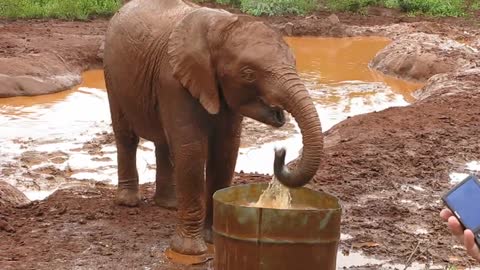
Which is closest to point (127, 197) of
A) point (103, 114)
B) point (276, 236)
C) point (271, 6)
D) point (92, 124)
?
point (276, 236)

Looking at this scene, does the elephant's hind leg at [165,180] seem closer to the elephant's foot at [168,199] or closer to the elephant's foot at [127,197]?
the elephant's foot at [168,199]

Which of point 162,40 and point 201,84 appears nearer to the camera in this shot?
point 201,84

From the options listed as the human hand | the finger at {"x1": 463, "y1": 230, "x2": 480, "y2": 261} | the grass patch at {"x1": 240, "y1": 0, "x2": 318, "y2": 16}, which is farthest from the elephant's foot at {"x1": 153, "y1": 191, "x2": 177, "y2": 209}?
the grass patch at {"x1": 240, "y1": 0, "x2": 318, "y2": 16}

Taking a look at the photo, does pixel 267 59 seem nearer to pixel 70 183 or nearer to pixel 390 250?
pixel 390 250

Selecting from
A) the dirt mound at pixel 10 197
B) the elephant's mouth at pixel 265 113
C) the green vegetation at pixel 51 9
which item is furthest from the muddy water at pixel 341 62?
the elephant's mouth at pixel 265 113

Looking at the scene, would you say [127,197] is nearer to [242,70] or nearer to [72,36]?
[242,70]

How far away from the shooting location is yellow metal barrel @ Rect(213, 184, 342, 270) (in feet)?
16.9

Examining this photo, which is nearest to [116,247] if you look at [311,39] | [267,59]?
[267,59]

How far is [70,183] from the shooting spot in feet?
30.8

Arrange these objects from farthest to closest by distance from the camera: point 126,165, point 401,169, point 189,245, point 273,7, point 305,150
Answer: point 273,7
point 401,169
point 126,165
point 189,245
point 305,150

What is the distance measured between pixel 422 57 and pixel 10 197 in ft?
38.3

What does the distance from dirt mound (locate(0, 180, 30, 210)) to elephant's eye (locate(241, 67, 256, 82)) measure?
3009 mm

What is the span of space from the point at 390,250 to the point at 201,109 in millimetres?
1834

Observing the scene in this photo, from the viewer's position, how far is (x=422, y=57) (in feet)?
59.7
